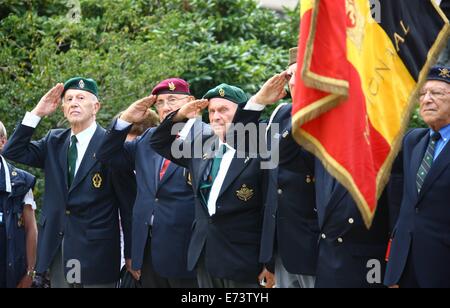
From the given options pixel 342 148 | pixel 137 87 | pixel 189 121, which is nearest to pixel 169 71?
pixel 137 87

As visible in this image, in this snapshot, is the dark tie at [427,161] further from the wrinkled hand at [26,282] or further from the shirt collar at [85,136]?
the wrinkled hand at [26,282]

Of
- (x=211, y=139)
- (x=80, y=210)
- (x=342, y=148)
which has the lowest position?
Answer: (x=80, y=210)

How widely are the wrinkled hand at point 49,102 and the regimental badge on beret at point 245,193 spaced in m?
1.83

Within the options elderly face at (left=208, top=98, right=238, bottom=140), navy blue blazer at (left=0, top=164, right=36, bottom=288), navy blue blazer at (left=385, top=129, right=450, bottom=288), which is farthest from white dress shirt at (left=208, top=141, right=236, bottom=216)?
navy blue blazer at (left=0, top=164, right=36, bottom=288)

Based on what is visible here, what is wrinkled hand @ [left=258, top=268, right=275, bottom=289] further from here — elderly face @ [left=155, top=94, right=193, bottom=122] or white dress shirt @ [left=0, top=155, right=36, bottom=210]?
white dress shirt @ [left=0, top=155, right=36, bottom=210]

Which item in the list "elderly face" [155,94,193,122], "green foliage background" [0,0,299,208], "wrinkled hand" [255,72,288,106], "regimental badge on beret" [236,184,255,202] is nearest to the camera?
"wrinkled hand" [255,72,288,106]

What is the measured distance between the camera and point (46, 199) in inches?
310

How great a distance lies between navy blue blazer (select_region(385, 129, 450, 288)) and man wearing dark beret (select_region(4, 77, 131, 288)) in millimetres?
2483

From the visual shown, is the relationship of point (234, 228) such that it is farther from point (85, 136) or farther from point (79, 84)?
Result: point (79, 84)

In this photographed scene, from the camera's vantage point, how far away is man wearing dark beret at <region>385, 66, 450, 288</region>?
602 cm

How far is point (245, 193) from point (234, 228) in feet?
0.86

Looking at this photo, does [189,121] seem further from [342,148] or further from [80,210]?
[342,148]

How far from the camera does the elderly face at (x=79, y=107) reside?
7.87m

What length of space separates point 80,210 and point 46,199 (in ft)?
1.07
